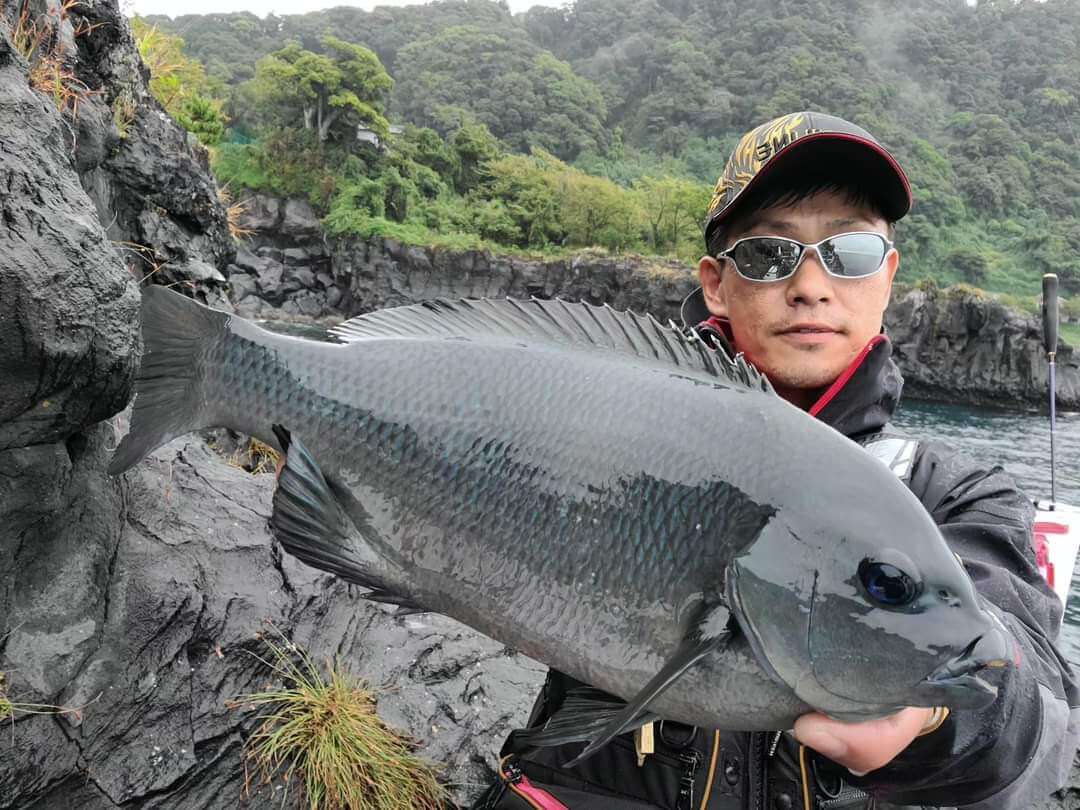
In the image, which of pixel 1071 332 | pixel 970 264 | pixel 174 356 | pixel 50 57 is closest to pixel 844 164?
pixel 174 356

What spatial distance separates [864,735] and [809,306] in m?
1.17

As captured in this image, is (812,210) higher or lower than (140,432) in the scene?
higher

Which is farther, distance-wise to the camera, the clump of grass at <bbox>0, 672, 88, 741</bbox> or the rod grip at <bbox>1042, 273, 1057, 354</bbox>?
the rod grip at <bbox>1042, 273, 1057, 354</bbox>

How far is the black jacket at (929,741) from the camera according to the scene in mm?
1228

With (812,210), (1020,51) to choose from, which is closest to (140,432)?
(812,210)

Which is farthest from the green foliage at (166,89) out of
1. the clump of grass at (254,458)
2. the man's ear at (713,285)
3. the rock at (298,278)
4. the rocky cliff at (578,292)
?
the rock at (298,278)

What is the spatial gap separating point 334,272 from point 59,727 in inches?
1494

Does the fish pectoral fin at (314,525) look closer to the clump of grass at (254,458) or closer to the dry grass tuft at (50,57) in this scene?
the dry grass tuft at (50,57)

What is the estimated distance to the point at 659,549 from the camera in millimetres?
1228

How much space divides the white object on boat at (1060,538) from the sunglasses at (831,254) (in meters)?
2.92

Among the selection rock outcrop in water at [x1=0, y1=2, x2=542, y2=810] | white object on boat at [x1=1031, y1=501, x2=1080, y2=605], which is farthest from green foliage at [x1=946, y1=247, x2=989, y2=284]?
rock outcrop in water at [x1=0, y1=2, x2=542, y2=810]

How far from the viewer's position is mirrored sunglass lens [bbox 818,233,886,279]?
6.19 ft

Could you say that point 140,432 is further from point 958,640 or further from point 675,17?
point 675,17

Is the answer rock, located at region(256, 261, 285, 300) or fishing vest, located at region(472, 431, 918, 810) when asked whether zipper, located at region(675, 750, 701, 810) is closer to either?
fishing vest, located at region(472, 431, 918, 810)
